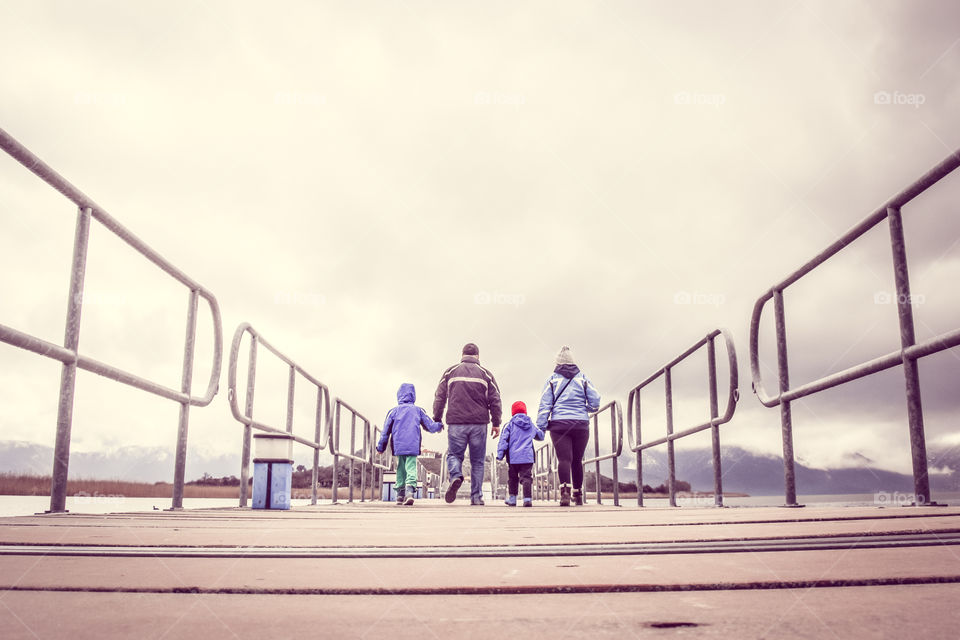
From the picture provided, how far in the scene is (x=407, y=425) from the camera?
732 cm

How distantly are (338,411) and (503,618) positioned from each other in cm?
699

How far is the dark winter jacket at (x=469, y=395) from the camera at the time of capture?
267 inches

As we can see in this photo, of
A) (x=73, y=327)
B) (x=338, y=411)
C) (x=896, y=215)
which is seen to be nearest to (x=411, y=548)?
(x=73, y=327)

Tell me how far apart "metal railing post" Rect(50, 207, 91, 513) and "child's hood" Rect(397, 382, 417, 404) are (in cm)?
479

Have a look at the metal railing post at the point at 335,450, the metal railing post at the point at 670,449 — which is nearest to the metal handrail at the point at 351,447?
the metal railing post at the point at 335,450

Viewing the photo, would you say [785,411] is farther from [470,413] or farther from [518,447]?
[518,447]

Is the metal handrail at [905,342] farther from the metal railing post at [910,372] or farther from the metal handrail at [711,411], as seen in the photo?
the metal handrail at [711,411]

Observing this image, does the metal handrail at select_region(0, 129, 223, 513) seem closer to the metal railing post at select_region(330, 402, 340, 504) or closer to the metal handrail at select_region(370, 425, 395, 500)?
the metal railing post at select_region(330, 402, 340, 504)

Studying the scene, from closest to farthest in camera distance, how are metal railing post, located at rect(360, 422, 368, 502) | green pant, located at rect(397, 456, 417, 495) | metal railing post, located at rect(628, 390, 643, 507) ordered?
metal railing post, located at rect(628, 390, 643, 507) < green pant, located at rect(397, 456, 417, 495) < metal railing post, located at rect(360, 422, 368, 502)

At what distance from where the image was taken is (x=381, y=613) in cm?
94

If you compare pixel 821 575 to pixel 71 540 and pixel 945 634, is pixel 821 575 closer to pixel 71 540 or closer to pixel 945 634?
pixel 945 634

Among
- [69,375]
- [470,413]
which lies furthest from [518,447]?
[69,375]

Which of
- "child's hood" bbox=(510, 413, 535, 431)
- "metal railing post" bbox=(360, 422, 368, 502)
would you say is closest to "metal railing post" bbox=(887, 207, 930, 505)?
"child's hood" bbox=(510, 413, 535, 431)

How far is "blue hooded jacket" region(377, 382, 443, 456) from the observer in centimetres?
727
